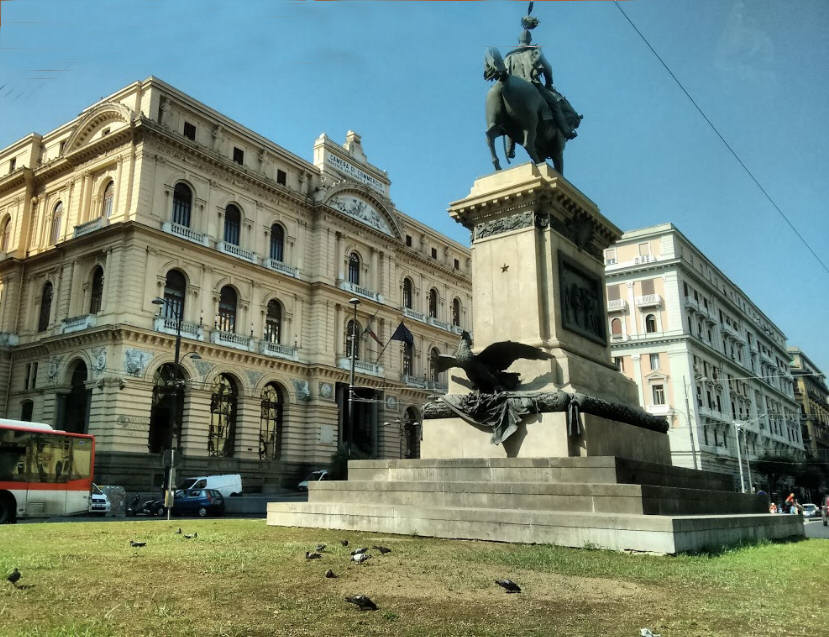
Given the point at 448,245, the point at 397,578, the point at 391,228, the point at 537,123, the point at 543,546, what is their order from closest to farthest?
the point at 397,578
the point at 543,546
the point at 537,123
the point at 391,228
the point at 448,245

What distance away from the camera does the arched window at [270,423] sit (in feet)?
127

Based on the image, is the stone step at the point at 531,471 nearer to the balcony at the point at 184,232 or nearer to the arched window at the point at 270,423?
the balcony at the point at 184,232

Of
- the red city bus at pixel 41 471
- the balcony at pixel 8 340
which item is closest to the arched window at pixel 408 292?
the balcony at pixel 8 340

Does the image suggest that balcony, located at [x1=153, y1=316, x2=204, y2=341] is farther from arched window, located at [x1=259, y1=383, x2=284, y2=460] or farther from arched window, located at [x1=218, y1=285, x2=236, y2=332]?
arched window, located at [x1=259, y1=383, x2=284, y2=460]

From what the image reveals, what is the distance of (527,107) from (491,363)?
5.71m

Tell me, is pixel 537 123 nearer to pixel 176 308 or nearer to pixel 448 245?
pixel 176 308

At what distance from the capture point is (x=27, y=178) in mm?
39562

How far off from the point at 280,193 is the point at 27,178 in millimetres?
14675

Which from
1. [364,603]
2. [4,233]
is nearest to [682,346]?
[4,233]

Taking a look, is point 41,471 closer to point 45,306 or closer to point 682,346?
point 45,306

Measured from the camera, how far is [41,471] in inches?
746

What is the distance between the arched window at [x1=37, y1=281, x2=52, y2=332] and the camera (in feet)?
121

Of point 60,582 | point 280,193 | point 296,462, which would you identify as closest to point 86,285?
point 280,193

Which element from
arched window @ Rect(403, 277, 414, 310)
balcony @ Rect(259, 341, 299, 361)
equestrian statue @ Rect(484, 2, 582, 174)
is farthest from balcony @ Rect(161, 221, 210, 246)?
equestrian statue @ Rect(484, 2, 582, 174)
